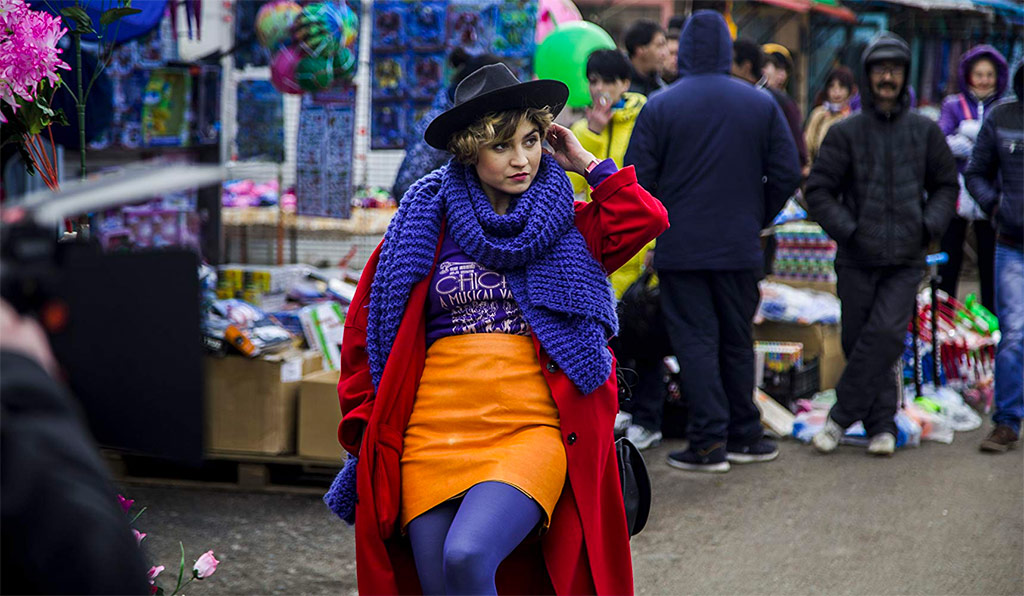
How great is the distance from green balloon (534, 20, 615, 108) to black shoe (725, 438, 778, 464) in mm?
2299

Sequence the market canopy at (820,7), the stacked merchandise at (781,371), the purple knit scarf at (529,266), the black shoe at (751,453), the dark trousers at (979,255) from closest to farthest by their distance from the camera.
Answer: the purple knit scarf at (529,266), the black shoe at (751,453), the stacked merchandise at (781,371), the dark trousers at (979,255), the market canopy at (820,7)

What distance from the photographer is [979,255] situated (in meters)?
8.18

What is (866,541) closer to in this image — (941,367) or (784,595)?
(784,595)

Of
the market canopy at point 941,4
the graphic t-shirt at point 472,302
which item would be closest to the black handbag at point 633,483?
the graphic t-shirt at point 472,302

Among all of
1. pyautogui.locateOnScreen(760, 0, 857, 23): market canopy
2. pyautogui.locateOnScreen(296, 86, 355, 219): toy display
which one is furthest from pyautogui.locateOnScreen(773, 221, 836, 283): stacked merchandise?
pyautogui.locateOnScreen(760, 0, 857, 23): market canopy

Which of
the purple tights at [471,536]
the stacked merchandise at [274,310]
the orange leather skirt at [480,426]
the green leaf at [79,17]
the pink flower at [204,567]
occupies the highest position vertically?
the green leaf at [79,17]

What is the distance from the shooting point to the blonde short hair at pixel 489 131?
3.25 metres

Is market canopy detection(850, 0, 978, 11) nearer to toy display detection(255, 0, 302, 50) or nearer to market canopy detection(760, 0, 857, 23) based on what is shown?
market canopy detection(760, 0, 857, 23)

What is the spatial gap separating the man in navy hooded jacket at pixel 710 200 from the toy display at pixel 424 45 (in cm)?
123

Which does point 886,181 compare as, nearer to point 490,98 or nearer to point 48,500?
point 490,98

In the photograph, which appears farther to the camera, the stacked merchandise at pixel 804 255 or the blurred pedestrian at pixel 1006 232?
the stacked merchandise at pixel 804 255

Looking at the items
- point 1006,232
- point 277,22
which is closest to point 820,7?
point 1006,232

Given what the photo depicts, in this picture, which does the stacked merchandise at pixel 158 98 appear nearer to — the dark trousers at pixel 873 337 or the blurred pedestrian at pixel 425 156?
the blurred pedestrian at pixel 425 156

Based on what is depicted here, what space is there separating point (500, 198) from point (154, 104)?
14.4 ft
